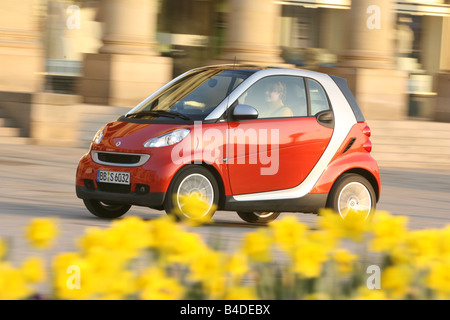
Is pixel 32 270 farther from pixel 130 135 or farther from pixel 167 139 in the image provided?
pixel 130 135

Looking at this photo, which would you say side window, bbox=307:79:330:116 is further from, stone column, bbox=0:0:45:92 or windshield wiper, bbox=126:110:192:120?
stone column, bbox=0:0:45:92

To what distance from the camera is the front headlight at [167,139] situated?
852 cm

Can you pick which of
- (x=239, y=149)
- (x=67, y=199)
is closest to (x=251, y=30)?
(x=67, y=199)

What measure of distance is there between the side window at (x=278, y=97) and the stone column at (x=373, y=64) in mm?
14192

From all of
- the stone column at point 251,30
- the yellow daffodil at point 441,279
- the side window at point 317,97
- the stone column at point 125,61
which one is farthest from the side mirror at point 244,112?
the stone column at point 251,30

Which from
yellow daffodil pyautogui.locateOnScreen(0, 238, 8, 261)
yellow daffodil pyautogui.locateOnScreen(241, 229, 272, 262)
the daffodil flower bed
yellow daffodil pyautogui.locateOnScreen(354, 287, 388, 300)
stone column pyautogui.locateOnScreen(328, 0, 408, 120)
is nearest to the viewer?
the daffodil flower bed

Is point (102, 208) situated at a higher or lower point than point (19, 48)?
lower

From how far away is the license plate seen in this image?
8602mm

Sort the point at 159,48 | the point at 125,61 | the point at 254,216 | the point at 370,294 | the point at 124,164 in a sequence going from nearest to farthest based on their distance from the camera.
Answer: the point at 370,294 < the point at 124,164 < the point at 254,216 < the point at 125,61 < the point at 159,48

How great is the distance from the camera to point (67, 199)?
11016 millimetres

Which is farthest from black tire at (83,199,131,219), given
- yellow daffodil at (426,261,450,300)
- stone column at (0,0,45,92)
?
stone column at (0,0,45,92)

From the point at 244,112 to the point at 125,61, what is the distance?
1284 centimetres

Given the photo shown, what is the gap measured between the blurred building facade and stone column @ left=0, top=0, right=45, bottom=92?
0.06 ft
